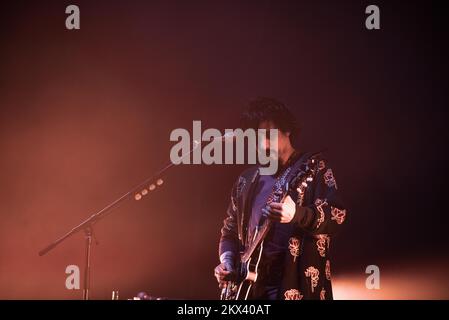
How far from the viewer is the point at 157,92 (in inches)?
149

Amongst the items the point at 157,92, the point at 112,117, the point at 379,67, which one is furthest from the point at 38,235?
the point at 379,67

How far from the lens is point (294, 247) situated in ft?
8.43

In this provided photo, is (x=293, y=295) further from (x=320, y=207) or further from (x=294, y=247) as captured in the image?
(x=320, y=207)

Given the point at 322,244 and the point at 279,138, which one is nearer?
the point at 322,244

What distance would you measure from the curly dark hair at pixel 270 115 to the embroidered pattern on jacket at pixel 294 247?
2.06ft

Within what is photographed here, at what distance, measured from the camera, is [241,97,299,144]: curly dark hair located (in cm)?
291

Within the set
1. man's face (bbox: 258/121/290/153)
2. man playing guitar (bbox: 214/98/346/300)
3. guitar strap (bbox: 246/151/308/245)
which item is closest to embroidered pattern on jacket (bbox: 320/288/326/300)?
man playing guitar (bbox: 214/98/346/300)

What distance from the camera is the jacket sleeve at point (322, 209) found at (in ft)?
8.05

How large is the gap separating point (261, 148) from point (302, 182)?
0.39 meters

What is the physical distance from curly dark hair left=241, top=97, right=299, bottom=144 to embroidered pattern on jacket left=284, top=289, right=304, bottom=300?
85cm

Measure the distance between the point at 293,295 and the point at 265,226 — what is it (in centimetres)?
35

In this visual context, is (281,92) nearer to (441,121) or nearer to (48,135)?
(441,121)

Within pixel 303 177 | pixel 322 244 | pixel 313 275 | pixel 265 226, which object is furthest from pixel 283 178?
pixel 313 275

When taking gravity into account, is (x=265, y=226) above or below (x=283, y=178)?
below
